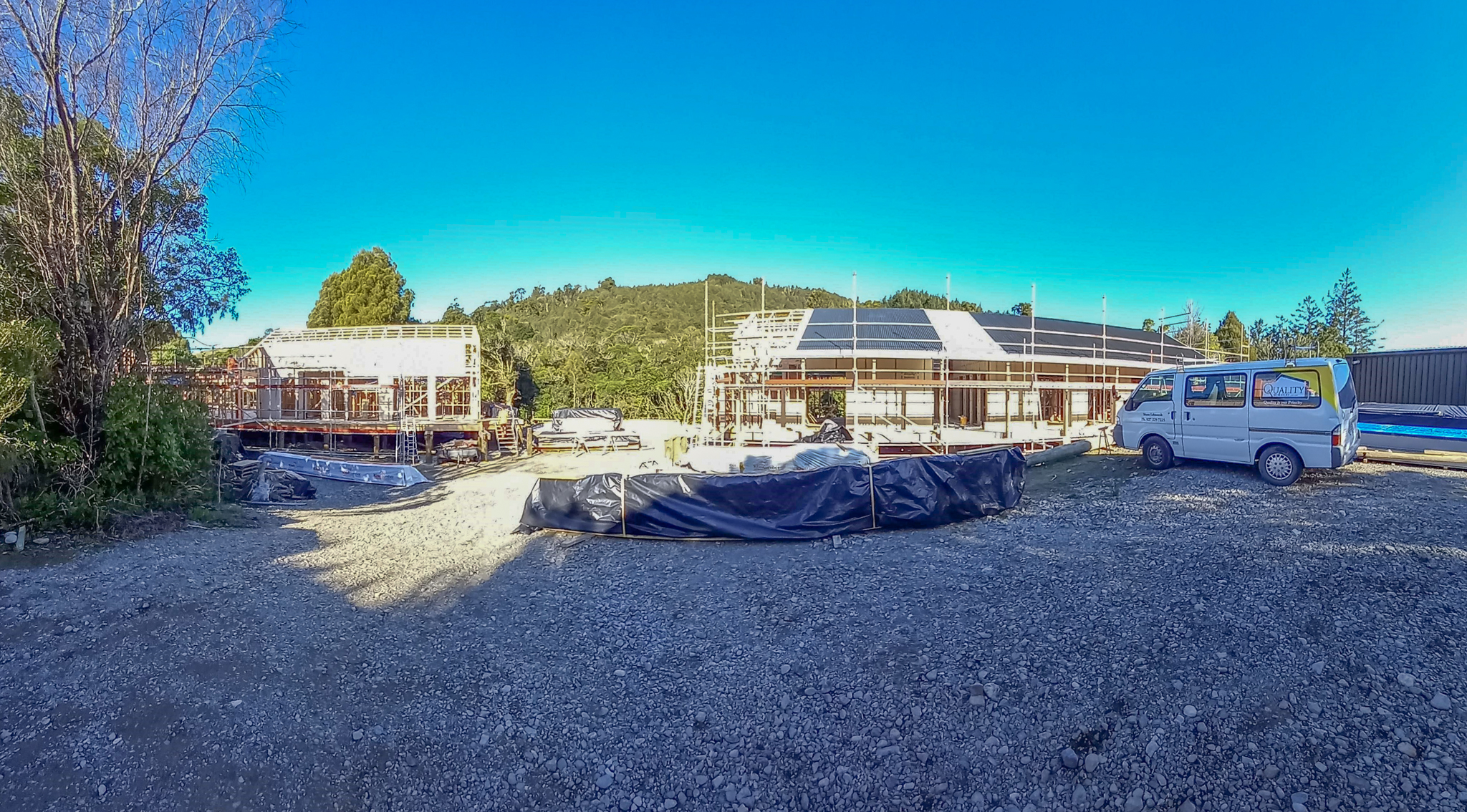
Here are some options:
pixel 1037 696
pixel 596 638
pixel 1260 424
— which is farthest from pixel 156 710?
pixel 1260 424

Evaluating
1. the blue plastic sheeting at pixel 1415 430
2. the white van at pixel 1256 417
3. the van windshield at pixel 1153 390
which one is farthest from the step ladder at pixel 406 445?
the blue plastic sheeting at pixel 1415 430

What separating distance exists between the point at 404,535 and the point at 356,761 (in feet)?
21.0

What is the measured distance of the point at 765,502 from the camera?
8672 millimetres

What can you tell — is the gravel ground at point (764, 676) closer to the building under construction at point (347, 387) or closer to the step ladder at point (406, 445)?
the step ladder at point (406, 445)

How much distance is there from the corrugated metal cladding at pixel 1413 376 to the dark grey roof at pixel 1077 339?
6.47 metres

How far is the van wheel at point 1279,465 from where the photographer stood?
32.7 feet

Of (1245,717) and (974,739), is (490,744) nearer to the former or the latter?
(974,739)

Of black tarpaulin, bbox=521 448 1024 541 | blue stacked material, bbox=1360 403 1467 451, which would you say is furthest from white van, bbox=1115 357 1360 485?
black tarpaulin, bbox=521 448 1024 541

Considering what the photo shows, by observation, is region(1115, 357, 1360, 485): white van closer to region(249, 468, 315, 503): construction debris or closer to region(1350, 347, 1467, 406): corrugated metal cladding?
region(1350, 347, 1467, 406): corrugated metal cladding

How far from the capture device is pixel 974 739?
3.92m

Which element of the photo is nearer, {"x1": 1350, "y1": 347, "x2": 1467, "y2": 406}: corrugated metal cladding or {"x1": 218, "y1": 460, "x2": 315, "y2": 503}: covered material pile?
{"x1": 218, "y1": 460, "x2": 315, "y2": 503}: covered material pile

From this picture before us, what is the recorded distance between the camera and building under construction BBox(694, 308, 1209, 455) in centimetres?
1859

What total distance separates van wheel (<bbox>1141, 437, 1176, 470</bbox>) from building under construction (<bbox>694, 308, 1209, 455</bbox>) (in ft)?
16.7

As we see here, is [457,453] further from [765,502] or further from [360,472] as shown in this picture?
[765,502]
